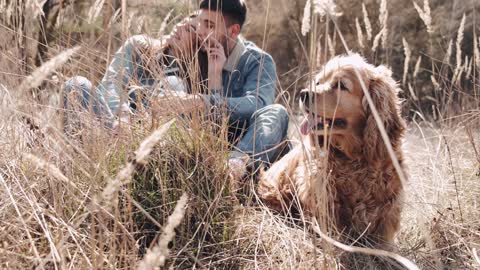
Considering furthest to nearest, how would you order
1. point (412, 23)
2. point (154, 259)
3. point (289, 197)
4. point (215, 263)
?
point (412, 23) → point (289, 197) → point (215, 263) → point (154, 259)

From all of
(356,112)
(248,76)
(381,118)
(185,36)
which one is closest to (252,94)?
(248,76)

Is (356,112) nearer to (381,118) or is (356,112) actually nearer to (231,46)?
(381,118)

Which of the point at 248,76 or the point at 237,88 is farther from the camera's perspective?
the point at 237,88

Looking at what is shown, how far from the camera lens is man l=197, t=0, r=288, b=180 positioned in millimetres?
2725

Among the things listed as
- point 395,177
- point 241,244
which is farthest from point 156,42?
point 395,177

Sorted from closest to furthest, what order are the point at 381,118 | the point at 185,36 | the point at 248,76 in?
the point at 185,36, the point at 381,118, the point at 248,76

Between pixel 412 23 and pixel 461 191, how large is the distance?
17.5 feet

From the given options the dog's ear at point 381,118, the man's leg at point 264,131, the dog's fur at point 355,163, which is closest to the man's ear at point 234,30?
the man's leg at point 264,131

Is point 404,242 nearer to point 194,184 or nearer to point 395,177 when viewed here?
point 395,177

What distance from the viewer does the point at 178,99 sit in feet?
6.81

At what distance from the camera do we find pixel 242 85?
3.31 metres

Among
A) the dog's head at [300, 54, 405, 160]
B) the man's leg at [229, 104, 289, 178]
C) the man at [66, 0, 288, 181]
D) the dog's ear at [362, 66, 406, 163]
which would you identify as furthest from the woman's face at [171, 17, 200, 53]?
the dog's ear at [362, 66, 406, 163]

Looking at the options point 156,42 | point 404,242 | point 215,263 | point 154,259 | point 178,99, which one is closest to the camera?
point 154,259

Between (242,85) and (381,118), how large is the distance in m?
0.90
